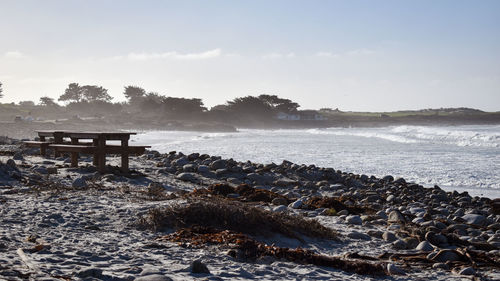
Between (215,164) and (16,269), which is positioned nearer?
(16,269)

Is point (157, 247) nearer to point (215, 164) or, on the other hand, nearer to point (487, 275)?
point (487, 275)

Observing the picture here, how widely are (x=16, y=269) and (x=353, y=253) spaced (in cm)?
326

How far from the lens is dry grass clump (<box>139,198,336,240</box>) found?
577 cm

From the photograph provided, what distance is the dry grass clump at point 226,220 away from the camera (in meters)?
5.77

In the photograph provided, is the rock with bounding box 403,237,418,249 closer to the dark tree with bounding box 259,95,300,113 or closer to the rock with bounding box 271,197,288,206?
the rock with bounding box 271,197,288,206

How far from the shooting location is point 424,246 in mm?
5523

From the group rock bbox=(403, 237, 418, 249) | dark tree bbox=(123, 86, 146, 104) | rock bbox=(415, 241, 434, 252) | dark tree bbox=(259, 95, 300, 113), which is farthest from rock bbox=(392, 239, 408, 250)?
dark tree bbox=(123, 86, 146, 104)

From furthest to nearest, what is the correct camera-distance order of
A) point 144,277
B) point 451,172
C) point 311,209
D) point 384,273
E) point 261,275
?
point 451,172 → point 311,209 → point 384,273 → point 261,275 → point 144,277

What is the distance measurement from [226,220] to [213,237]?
59cm

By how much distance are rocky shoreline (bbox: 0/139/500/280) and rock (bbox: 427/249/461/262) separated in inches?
0.4

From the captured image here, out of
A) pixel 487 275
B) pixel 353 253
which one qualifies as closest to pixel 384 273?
pixel 353 253

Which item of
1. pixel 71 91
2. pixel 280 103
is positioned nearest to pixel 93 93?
pixel 71 91

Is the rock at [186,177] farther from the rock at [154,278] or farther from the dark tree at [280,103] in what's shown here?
the dark tree at [280,103]

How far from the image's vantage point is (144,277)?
376 cm
